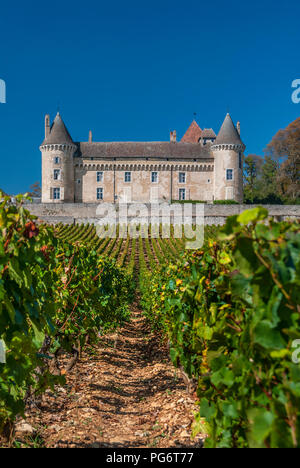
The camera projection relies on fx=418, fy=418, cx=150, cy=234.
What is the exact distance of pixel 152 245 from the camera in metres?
33.7

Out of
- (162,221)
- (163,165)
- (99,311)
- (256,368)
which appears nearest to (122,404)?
(99,311)

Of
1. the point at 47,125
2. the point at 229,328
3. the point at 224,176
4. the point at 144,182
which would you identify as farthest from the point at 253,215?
the point at 47,125

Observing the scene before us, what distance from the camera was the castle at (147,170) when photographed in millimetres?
43531

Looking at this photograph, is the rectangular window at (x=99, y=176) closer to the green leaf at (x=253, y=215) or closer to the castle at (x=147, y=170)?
the castle at (x=147, y=170)

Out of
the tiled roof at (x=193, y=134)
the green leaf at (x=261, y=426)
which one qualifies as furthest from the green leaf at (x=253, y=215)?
the tiled roof at (x=193, y=134)

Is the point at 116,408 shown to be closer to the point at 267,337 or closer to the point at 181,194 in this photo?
the point at 267,337

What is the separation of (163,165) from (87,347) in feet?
130

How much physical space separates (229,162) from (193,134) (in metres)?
10.8

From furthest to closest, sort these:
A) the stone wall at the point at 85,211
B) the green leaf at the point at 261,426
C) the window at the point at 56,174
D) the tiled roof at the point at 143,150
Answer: the tiled roof at the point at 143,150 → the window at the point at 56,174 → the stone wall at the point at 85,211 → the green leaf at the point at 261,426

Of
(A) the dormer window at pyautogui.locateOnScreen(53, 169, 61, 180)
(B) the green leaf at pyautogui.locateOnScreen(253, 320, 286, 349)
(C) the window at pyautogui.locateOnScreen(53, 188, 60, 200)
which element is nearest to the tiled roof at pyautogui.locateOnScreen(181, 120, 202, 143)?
(A) the dormer window at pyautogui.locateOnScreen(53, 169, 61, 180)

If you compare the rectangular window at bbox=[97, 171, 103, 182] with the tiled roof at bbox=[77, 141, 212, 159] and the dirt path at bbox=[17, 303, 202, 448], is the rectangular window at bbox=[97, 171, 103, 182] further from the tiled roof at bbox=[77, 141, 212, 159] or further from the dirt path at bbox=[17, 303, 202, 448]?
the dirt path at bbox=[17, 303, 202, 448]

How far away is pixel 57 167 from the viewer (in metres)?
43.0

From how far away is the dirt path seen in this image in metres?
3.39

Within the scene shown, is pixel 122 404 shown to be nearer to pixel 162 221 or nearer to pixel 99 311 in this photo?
pixel 99 311
